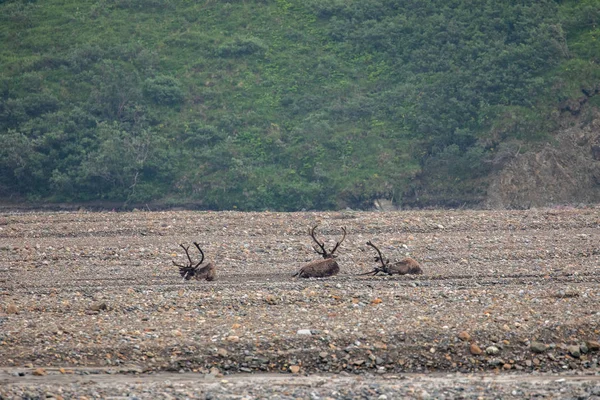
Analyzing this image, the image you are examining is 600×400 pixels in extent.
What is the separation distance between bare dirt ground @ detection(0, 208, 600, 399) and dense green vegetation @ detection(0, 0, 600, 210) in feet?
57.5

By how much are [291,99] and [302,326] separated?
30648 mm

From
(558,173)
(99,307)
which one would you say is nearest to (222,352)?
(99,307)

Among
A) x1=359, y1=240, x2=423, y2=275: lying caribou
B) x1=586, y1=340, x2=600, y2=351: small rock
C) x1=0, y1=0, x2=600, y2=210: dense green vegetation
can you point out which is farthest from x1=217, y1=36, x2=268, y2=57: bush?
x1=586, y1=340, x2=600, y2=351: small rock

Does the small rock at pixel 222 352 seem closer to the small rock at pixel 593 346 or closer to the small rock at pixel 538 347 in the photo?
the small rock at pixel 538 347

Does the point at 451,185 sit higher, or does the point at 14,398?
the point at 14,398

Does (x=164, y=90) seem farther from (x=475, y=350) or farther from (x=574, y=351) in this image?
(x=574, y=351)

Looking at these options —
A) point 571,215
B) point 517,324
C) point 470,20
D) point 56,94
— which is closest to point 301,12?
point 470,20

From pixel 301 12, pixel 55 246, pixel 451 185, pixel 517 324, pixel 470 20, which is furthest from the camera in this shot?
pixel 301 12

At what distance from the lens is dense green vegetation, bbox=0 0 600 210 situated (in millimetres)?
37094

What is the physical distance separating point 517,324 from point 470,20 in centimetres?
3342

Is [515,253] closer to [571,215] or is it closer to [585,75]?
[571,215]

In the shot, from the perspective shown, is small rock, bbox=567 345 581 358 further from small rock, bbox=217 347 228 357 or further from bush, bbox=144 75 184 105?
bush, bbox=144 75 184 105

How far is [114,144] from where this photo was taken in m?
38.0

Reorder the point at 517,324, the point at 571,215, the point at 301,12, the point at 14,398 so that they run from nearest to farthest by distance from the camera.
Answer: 1. the point at 14,398
2. the point at 517,324
3. the point at 571,215
4. the point at 301,12
